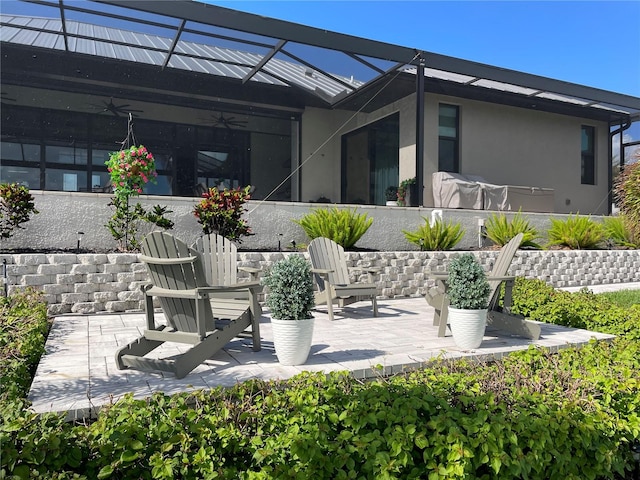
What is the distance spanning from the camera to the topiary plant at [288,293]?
3.28 metres

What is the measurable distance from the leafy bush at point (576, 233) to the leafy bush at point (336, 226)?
508 centimetres

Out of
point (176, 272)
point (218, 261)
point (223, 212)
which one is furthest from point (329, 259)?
point (176, 272)

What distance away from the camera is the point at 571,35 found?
8.72 metres

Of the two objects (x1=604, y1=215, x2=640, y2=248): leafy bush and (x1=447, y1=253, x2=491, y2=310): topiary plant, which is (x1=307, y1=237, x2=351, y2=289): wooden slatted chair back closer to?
(x1=447, y1=253, x2=491, y2=310): topiary plant

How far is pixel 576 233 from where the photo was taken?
9656mm

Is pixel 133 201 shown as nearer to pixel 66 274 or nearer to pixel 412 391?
pixel 66 274

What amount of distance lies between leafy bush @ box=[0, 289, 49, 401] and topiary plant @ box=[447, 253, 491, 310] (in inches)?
124

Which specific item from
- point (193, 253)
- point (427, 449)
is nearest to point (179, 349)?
point (193, 253)

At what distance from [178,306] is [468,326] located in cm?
234

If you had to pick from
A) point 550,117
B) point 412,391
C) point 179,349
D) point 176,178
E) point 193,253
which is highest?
point 550,117

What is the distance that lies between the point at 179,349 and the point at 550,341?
330 centimetres

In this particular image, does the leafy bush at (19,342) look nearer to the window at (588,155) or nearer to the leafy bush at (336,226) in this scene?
the leafy bush at (336,226)

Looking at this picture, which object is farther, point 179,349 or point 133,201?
point 133,201

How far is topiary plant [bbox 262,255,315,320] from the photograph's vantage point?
10.8 ft
